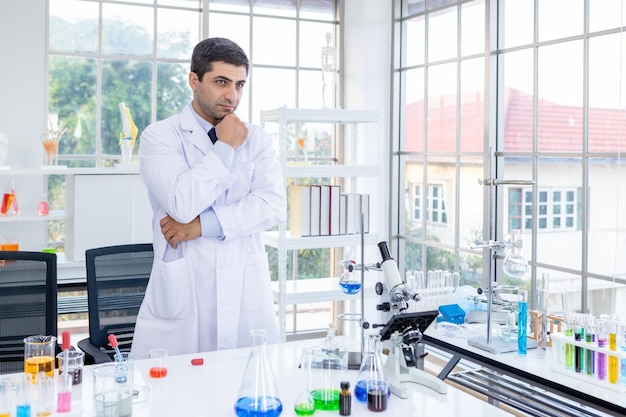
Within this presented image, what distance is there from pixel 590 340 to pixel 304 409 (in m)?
1.10

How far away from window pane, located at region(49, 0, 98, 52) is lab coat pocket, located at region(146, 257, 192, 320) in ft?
8.80

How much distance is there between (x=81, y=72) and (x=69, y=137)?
43cm

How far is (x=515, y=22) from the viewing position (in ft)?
12.8

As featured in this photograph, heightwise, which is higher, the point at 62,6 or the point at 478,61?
the point at 62,6

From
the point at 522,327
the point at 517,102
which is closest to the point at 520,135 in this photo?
the point at 517,102

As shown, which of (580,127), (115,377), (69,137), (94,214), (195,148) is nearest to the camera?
(115,377)

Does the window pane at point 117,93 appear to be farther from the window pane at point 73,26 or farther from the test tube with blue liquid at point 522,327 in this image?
the test tube with blue liquid at point 522,327

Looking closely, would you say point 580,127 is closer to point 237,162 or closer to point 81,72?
point 237,162

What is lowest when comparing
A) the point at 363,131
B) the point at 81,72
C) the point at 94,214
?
the point at 94,214

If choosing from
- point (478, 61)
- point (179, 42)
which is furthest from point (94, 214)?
point (478, 61)

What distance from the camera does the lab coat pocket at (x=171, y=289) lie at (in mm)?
2172

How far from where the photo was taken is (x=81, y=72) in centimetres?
440

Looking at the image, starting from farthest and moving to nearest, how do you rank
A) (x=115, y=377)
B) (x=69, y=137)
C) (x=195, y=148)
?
1. (x=69, y=137)
2. (x=195, y=148)
3. (x=115, y=377)

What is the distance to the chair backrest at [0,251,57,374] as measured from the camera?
258 centimetres
